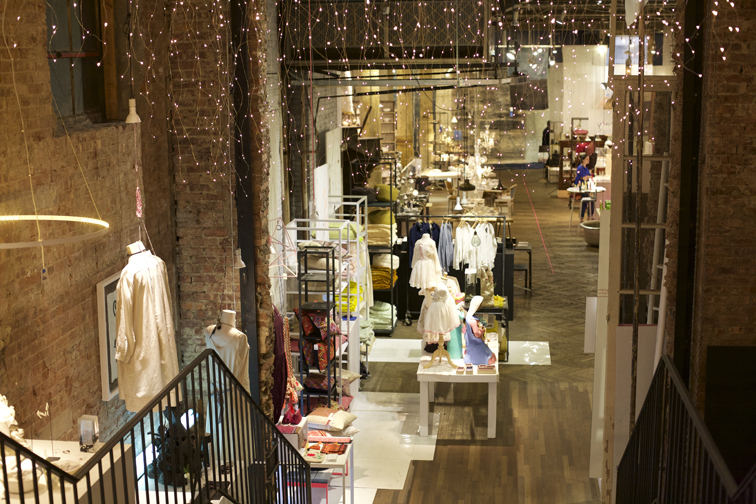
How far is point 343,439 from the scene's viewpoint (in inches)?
237

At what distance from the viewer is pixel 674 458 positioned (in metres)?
3.60

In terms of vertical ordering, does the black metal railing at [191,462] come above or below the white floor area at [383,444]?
above

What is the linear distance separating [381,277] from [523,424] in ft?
10.8

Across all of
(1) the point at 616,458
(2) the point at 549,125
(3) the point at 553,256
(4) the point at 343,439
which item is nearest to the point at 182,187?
(4) the point at 343,439

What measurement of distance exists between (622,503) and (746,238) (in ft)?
5.71

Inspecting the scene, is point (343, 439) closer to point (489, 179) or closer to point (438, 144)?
point (489, 179)

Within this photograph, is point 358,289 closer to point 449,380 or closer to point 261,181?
point 449,380

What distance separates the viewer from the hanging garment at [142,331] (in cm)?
514

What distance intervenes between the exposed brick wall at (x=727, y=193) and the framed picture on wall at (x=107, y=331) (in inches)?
148

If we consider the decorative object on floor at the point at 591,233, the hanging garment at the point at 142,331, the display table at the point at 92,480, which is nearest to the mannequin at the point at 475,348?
the hanging garment at the point at 142,331

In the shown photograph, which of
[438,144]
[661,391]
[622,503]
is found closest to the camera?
[661,391]

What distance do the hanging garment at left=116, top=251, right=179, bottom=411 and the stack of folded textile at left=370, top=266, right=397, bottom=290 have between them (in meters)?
5.25

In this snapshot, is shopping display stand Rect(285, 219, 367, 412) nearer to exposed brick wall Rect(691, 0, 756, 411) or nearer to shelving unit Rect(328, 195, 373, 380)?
shelving unit Rect(328, 195, 373, 380)

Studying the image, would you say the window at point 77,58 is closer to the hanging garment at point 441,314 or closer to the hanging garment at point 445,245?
the hanging garment at point 441,314
